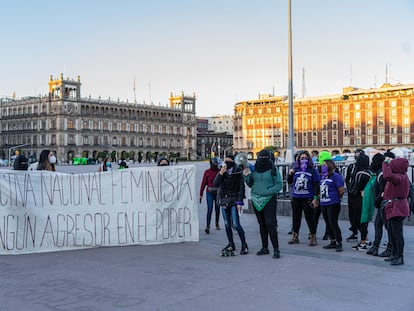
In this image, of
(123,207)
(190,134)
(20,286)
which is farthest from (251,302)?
(190,134)

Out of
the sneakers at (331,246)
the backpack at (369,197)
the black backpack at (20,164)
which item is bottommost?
the sneakers at (331,246)

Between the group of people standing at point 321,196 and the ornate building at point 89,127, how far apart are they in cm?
8999

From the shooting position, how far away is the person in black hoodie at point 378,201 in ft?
25.7

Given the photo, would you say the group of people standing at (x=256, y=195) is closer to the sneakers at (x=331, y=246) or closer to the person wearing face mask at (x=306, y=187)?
the person wearing face mask at (x=306, y=187)

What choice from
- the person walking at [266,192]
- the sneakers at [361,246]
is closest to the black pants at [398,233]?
the sneakers at [361,246]

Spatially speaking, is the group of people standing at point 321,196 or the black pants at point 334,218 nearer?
the group of people standing at point 321,196

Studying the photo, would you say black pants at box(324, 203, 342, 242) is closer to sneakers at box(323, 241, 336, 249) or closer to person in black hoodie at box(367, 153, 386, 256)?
sneakers at box(323, 241, 336, 249)

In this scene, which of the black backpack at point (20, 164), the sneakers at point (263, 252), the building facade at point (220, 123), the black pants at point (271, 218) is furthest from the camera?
the building facade at point (220, 123)

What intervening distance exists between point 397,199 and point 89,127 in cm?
10578

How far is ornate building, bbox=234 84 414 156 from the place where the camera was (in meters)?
95.8

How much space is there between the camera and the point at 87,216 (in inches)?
363

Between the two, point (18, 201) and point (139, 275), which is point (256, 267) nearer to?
point (139, 275)

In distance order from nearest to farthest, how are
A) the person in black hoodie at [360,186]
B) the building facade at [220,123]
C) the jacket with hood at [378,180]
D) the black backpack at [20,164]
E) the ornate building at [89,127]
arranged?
the jacket with hood at [378,180] → the person in black hoodie at [360,186] → the black backpack at [20,164] → the ornate building at [89,127] → the building facade at [220,123]

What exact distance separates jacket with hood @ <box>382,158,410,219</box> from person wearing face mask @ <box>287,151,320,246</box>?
62.9 inches
